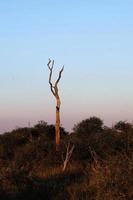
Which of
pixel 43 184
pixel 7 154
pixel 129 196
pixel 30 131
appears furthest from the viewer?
pixel 30 131

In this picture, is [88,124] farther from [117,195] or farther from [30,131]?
[117,195]

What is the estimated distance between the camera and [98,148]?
111 ft

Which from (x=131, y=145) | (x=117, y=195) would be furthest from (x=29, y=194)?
(x=117, y=195)

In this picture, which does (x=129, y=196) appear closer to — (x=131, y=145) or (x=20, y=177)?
(x=131, y=145)

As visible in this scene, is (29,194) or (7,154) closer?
(29,194)

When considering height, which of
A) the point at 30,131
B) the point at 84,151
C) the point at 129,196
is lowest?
the point at 129,196

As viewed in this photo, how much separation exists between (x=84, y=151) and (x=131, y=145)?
16078mm

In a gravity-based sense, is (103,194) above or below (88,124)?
below

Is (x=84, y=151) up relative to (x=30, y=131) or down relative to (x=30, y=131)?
down

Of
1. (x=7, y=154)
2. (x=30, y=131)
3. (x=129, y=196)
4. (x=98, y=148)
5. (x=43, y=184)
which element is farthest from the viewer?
(x=30, y=131)

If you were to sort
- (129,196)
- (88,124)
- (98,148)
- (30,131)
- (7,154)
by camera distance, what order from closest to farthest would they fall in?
1. (129,196)
2. (98,148)
3. (7,154)
4. (30,131)
5. (88,124)

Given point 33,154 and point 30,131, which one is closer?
point 33,154

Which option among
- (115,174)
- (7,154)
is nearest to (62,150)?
(7,154)

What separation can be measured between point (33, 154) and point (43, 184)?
53.4 ft
